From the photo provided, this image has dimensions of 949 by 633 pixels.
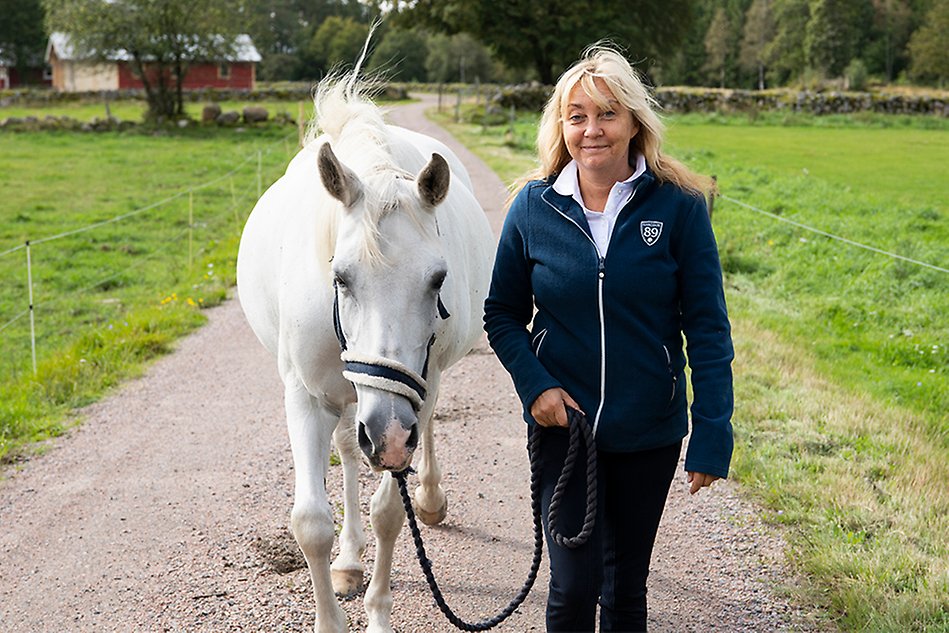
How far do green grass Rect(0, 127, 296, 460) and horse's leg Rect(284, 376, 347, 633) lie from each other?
10.0ft

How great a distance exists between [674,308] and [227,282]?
26.6ft

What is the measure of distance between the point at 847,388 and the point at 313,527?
4.49 m

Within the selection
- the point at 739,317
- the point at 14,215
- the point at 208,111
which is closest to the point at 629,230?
the point at 739,317

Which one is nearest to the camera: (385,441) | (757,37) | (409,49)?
(385,441)

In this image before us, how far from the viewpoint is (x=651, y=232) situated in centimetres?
243

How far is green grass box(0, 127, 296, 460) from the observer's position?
657 cm

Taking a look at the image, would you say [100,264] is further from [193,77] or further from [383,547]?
[193,77]

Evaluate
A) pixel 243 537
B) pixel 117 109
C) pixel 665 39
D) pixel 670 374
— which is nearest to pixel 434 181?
pixel 670 374

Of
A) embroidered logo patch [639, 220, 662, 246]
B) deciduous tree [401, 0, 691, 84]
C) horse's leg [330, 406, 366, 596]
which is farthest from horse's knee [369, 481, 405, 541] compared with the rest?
deciduous tree [401, 0, 691, 84]

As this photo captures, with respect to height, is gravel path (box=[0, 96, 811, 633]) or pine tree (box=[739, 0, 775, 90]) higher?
pine tree (box=[739, 0, 775, 90])

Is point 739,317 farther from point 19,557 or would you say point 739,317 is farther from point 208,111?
point 208,111

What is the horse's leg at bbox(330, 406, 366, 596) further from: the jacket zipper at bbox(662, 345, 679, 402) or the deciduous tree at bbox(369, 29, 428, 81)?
the deciduous tree at bbox(369, 29, 428, 81)

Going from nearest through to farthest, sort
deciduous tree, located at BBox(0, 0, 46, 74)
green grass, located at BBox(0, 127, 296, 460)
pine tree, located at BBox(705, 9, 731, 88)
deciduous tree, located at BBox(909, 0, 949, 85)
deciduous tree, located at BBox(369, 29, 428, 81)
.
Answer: green grass, located at BBox(0, 127, 296, 460)
deciduous tree, located at BBox(909, 0, 949, 85)
deciduous tree, located at BBox(0, 0, 46, 74)
deciduous tree, located at BBox(369, 29, 428, 81)
pine tree, located at BBox(705, 9, 731, 88)

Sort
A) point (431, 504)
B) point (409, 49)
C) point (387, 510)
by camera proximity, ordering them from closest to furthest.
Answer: point (387, 510) < point (431, 504) < point (409, 49)
